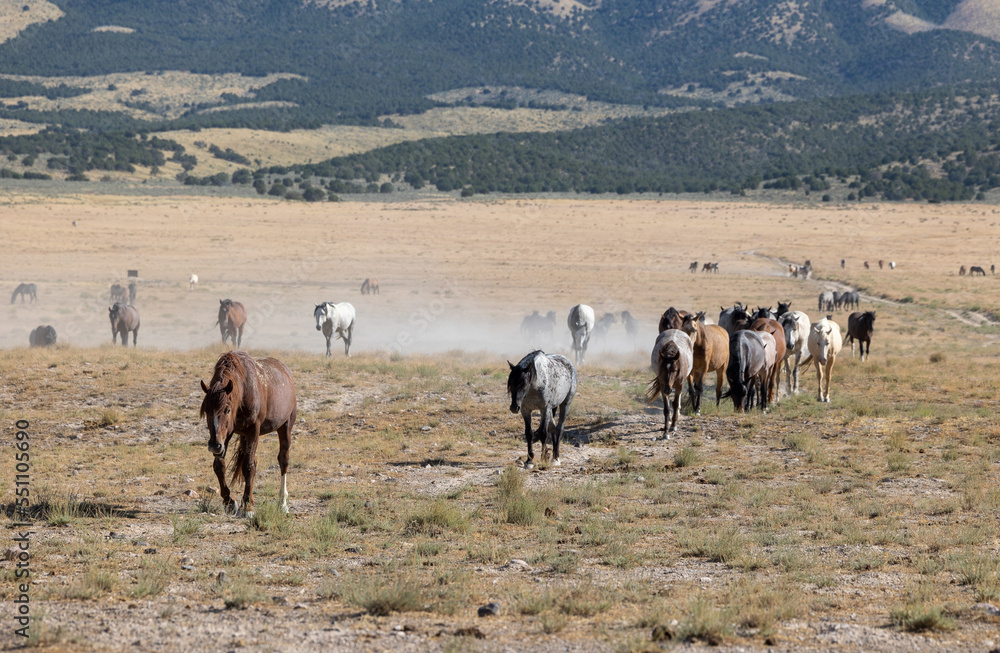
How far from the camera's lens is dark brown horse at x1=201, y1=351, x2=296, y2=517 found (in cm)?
984

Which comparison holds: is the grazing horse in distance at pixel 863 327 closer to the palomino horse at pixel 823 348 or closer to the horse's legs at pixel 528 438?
the palomino horse at pixel 823 348

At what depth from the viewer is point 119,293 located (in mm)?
38844

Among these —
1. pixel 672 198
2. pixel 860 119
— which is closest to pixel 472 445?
pixel 672 198

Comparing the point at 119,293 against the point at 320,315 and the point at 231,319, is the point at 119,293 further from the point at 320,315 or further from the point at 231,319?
the point at 320,315

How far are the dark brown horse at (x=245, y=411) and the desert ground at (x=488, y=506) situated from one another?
0.50 metres

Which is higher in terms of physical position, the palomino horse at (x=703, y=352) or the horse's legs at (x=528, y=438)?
the palomino horse at (x=703, y=352)

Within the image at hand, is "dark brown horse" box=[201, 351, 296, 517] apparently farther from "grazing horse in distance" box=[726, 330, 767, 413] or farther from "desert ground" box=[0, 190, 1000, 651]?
"grazing horse in distance" box=[726, 330, 767, 413]

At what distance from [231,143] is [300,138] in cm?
2409

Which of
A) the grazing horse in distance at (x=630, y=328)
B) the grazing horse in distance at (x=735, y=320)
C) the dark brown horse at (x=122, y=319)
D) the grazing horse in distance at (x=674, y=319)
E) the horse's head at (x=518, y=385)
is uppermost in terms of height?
the grazing horse in distance at (x=674, y=319)

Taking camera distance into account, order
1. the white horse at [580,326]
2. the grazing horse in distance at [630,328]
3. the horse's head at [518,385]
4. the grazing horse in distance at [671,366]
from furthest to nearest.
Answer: the grazing horse in distance at [630,328]
the white horse at [580,326]
the grazing horse in distance at [671,366]
the horse's head at [518,385]

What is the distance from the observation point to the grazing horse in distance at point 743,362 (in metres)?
17.6

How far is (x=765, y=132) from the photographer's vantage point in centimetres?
18450

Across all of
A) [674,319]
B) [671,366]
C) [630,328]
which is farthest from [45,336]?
[671,366]

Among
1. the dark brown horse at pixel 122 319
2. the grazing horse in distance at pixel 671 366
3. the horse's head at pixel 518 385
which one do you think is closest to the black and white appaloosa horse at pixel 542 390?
the horse's head at pixel 518 385
